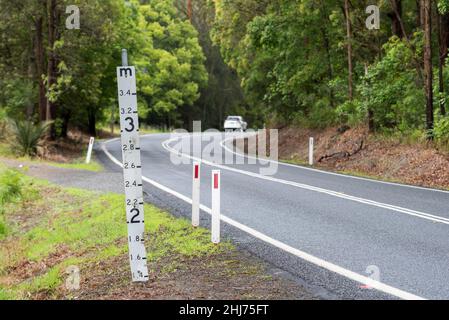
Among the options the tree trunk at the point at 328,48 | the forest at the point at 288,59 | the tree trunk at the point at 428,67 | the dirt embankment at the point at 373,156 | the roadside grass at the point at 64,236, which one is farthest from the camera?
the tree trunk at the point at 328,48

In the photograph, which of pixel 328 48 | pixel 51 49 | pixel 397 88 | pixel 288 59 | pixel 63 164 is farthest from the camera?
pixel 288 59

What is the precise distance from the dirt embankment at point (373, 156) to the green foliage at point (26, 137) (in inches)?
422

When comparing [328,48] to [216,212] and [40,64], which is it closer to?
[40,64]

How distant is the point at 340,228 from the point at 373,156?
11413mm

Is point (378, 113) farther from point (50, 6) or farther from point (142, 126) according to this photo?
point (142, 126)

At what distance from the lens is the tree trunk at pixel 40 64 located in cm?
2555

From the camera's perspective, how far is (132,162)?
21.2ft

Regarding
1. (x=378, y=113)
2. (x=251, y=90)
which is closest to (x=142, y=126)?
(x=251, y=90)

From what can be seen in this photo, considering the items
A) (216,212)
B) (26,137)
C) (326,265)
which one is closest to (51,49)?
(26,137)

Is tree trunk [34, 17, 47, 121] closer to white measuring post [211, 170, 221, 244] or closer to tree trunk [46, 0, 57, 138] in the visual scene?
tree trunk [46, 0, 57, 138]

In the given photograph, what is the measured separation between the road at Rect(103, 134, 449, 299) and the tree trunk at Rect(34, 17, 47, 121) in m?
12.5

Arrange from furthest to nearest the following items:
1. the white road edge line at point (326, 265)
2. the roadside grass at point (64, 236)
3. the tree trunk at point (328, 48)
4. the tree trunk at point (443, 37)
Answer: the tree trunk at point (328, 48) < the tree trunk at point (443, 37) < the roadside grass at point (64, 236) < the white road edge line at point (326, 265)

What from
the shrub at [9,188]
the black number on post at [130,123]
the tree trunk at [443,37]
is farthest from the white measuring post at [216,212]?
the tree trunk at [443,37]

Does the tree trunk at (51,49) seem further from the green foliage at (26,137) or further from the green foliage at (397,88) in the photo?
the green foliage at (397,88)
